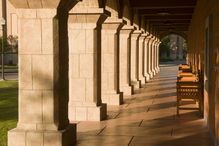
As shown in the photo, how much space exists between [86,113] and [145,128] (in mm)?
1686

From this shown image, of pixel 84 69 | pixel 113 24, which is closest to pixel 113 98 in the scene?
pixel 113 24

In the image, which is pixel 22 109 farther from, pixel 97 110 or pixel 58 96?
pixel 97 110

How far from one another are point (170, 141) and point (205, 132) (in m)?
1.18

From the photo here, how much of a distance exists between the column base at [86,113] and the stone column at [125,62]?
229 inches

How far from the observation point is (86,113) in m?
9.72

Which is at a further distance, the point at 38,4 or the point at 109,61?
the point at 109,61

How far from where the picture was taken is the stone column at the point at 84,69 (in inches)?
384

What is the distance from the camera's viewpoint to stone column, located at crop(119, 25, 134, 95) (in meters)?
15.6

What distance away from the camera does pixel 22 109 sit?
6820 millimetres

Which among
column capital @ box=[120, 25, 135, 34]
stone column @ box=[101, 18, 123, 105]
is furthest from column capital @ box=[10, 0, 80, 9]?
column capital @ box=[120, 25, 135, 34]

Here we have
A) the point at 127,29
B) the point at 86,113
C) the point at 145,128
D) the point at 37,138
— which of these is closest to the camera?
the point at 37,138

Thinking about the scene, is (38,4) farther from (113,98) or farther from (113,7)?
(113,98)

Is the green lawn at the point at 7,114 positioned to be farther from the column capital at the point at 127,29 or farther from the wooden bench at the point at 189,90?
the column capital at the point at 127,29

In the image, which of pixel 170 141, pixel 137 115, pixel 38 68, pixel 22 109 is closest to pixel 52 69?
pixel 38 68
